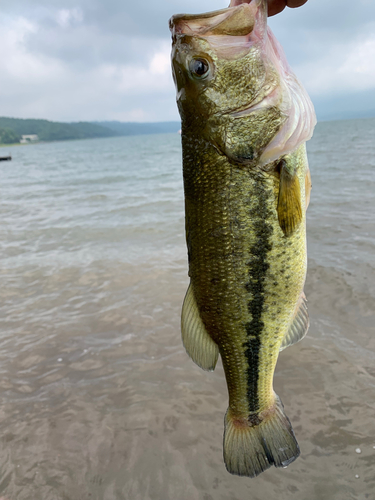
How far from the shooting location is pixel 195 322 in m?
1.97

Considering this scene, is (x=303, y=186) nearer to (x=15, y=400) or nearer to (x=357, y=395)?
(x=357, y=395)

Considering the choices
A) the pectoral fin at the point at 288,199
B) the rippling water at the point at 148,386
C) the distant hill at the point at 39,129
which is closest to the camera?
the pectoral fin at the point at 288,199

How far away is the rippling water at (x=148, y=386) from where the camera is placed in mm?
3064

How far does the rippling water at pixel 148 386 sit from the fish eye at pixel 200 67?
3.15 meters

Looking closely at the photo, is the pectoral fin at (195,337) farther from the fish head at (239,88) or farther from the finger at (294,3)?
the finger at (294,3)

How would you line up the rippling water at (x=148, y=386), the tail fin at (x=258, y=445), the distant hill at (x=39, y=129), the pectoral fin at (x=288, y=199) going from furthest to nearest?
1. the distant hill at (x=39, y=129)
2. the rippling water at (x=148, y=386)
3. the tail fin at (x=258, y=445)
4. the pectoral fin at (x=288, y=199)

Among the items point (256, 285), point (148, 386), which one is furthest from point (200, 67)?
point (148, 386)

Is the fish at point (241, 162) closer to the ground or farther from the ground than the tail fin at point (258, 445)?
farther from the ground

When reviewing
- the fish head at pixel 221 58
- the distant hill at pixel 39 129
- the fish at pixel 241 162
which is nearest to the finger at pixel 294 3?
the fish at pixel 241 162

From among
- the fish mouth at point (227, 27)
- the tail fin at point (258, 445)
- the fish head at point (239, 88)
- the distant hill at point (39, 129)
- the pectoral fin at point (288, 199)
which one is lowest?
the tail fin at point (258, 445)

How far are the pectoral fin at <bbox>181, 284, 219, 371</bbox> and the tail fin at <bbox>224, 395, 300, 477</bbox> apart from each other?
43 cm

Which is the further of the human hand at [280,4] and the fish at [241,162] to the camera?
the human hand at [280,4]

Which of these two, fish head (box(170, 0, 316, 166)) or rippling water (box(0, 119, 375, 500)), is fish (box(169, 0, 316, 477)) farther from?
rippling water (box(0, 119, 375, 500))

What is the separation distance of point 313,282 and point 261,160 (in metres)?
4.98
